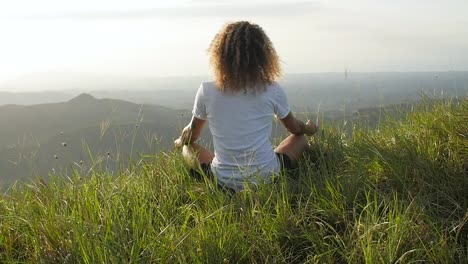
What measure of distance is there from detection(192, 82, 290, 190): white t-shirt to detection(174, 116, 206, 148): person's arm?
0.15 metres

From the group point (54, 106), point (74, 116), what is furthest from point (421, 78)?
point (54, 106)

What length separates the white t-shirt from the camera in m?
3.46

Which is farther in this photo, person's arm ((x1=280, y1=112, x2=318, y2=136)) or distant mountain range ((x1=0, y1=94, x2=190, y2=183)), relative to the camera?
person's arm ((x1=280, y1=112, x2=318, y2=136))

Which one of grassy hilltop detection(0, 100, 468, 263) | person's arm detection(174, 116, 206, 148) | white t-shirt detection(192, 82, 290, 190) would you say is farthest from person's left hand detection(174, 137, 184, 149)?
white t-shirt detection(192, 82, 290, 190)

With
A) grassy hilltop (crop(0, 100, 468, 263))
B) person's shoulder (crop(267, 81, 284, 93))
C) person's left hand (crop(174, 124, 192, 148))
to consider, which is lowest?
grassy hilltop (crop(0, 100, 468, 263))

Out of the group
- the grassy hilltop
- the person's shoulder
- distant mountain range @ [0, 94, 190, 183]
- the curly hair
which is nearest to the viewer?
the grassy hilltop

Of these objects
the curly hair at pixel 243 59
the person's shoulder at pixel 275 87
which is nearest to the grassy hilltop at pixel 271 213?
the person's shoulder at pixel 275 87

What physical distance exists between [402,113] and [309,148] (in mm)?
967

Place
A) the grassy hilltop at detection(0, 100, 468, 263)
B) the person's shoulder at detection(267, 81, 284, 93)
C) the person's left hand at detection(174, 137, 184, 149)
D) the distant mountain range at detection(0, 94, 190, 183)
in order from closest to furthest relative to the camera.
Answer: the grassy hilltop at detection(0, 100, 468, 263) < the distant mountain range at detection(0, 94, 190, 183) < the person's shoulder at detection(267, 81, 284, 93) < the person's left hand at detection(174, 137, 184, 149)

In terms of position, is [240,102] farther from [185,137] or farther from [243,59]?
[185,137]

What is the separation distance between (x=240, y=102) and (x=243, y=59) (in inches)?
13.2

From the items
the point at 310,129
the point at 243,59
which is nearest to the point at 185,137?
the point at 243,59

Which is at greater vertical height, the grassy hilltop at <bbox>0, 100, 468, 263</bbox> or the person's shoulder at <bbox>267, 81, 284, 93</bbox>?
the person's shoulder at <bbox>267, 81, 284, 93</bbox>

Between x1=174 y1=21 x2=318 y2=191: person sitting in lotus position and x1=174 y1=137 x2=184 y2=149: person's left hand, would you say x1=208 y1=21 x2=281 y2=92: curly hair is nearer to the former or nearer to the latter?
x1=174 y1=21 x2=318 y2=191: person sitting in lotus position
